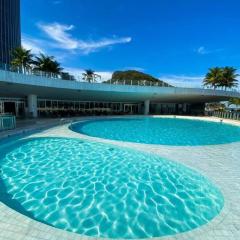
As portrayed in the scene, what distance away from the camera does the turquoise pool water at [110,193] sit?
3510 mm

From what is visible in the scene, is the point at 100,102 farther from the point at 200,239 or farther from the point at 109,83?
the point at 200,239

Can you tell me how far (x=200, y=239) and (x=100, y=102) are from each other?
85.7 ft

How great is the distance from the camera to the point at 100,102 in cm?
2817

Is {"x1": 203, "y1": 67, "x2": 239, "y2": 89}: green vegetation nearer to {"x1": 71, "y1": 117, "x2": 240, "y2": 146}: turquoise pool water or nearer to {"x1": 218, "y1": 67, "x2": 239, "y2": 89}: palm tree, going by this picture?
{"x1": 218, "y1": 67, "x2": 239, "y2": 89}: palm tree

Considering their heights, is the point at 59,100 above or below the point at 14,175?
above

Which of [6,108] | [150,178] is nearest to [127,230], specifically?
[150,178]

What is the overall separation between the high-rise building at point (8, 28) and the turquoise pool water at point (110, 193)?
40321mm

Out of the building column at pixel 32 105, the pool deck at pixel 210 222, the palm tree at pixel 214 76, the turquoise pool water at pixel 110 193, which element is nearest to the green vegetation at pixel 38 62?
the building column at pixel 32 105

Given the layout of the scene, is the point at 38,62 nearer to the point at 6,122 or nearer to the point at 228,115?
the point at 6,122

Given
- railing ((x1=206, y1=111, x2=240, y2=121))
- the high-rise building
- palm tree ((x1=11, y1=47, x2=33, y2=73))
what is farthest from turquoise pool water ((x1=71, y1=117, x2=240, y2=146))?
the high-rise building

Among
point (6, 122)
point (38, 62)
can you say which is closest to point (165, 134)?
point (6, 122)

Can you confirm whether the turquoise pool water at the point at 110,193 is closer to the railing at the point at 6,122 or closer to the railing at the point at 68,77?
the railing at the point at 6,122

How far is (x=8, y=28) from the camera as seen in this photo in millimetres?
42625

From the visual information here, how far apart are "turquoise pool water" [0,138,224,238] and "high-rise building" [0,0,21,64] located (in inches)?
1587
